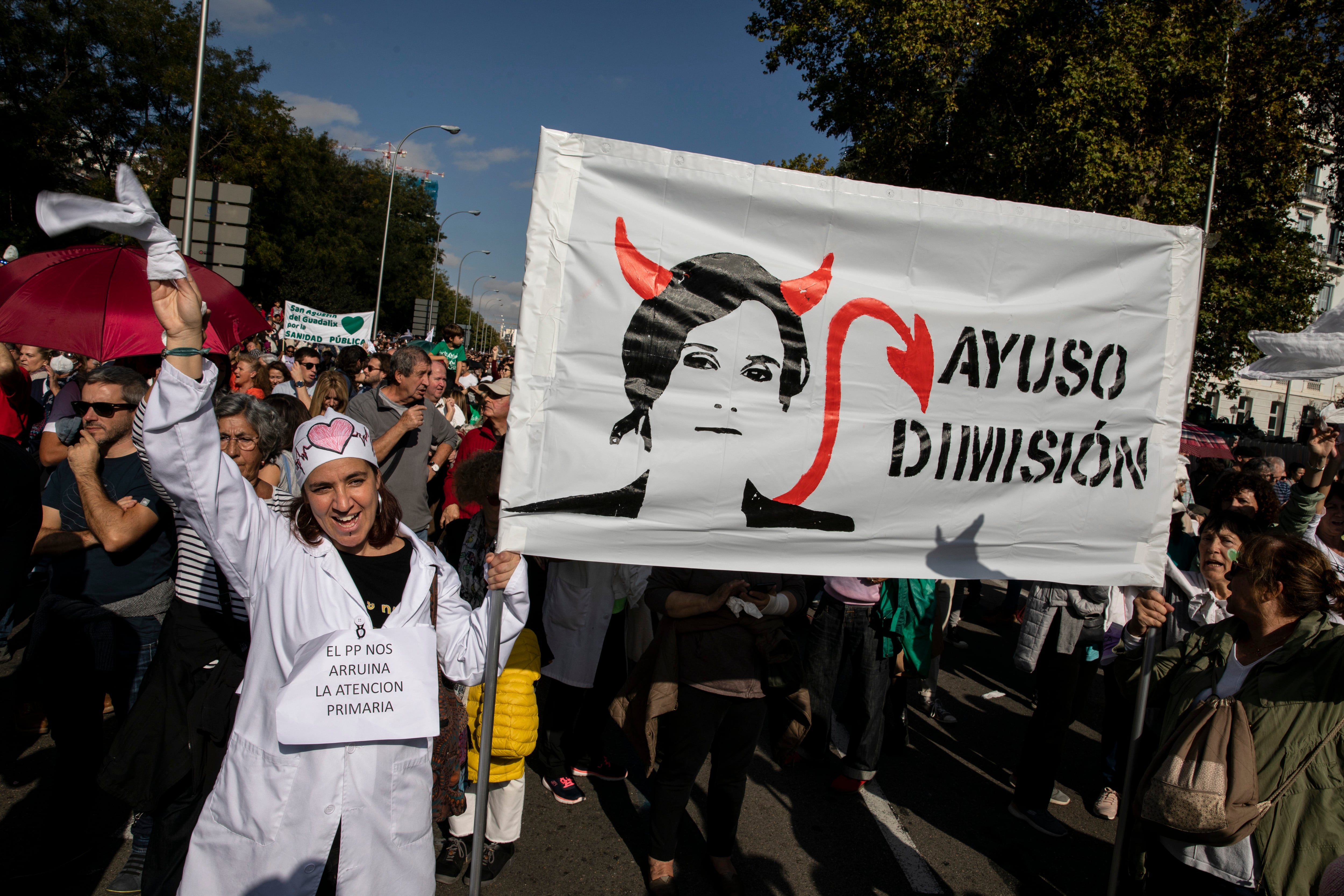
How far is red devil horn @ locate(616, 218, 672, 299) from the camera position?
2.65m

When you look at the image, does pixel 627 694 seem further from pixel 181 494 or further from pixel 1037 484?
pixel 181 494

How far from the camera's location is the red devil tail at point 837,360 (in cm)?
290

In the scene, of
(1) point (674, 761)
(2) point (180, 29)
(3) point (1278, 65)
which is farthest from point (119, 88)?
(1) point (674, 761)

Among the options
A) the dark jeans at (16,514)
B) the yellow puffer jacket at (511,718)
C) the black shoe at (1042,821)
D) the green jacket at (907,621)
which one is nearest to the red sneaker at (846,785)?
the green jacket at (907,621)

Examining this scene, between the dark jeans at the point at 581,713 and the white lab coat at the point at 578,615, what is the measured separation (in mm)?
93

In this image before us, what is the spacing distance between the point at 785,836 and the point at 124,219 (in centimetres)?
373

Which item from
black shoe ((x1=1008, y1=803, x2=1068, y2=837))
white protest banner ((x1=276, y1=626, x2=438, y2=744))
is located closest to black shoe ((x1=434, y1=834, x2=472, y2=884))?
white protest banner ((x1=276, y1=626, x2=438, y2=744))

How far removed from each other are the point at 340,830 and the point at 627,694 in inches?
65.6

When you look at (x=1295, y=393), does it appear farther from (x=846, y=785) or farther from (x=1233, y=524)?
(x=846, y=785)

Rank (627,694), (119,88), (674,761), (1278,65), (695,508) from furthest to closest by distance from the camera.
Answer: (119,88), (1278,65), (627,694), (674,761), (695,508)

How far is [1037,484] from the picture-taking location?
3.12 metres

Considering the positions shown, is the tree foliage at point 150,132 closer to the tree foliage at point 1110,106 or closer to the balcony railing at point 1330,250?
the tree foliage at point 1110,106

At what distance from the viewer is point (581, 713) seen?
4.60 m

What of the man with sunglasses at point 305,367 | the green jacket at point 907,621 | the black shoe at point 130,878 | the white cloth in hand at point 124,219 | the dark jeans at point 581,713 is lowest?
the black shoe at point 130,878
